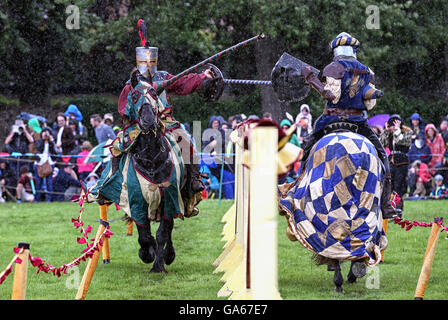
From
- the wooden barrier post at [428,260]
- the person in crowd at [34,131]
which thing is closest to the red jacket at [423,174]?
the person in crowd at [34,131]

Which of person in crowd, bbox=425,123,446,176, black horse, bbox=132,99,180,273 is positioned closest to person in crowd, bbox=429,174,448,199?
person in crowd, bbox=425,123,446,176

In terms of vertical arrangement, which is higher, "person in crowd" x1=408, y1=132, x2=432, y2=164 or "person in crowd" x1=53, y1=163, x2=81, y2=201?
"person in crowd" x1=408, y1=132, x2=432, y2=164

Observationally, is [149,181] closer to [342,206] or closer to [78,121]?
[342,206]

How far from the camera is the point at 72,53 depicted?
29.9 m

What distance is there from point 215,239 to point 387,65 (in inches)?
634

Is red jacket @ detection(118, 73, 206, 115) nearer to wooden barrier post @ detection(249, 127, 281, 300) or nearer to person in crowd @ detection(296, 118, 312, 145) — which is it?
wooden barrier post @ detection(249, 127, 281, 300)

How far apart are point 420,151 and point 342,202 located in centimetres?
1122

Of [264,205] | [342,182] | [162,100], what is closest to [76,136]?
[162,100]

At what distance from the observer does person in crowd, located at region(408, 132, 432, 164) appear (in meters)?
18.9

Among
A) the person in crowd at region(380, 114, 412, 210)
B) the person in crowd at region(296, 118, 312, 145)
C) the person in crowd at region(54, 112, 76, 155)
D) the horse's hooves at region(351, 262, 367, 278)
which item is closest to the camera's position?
the horse's hooves at region(351, 262, 367, 278)

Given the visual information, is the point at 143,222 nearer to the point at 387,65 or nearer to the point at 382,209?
the point at 382,209

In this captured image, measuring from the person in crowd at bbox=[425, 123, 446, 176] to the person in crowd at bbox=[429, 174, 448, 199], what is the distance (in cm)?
29

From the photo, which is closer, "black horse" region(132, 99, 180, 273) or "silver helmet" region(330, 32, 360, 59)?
"black horse" region(132, 99, 180, 273)
